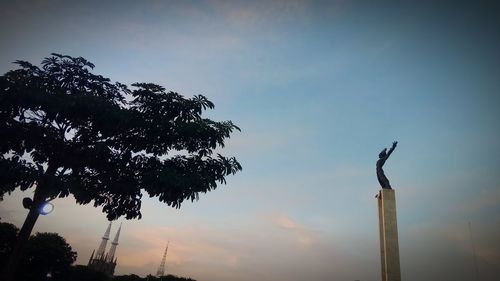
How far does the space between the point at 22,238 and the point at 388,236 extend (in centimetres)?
1506

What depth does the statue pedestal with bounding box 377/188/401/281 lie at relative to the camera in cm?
1292

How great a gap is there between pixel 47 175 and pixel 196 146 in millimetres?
6171

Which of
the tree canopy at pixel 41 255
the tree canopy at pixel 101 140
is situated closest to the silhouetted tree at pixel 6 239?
the tree canopy at pixel 41 255

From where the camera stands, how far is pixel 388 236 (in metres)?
13.5

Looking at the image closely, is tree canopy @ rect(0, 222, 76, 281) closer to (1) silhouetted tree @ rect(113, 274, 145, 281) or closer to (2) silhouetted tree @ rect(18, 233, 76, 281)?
(2) silhouetted tree @ rect(18, 233, 76, 281)

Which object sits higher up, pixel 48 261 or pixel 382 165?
pixel 382 165

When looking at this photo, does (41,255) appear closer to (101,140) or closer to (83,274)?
(83,274)

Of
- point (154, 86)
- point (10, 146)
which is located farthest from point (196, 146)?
point (10, 146)

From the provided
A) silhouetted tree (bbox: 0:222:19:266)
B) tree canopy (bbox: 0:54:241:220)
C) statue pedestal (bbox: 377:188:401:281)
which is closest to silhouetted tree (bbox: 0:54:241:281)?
tree canopy (bbox: 0:54:241:220)

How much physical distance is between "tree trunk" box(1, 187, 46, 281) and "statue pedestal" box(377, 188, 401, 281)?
14416 millimetres

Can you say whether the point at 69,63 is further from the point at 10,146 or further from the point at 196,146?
the point at 196,146

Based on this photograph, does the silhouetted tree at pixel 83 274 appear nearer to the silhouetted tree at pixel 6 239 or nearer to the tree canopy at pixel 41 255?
the tree canopy at pixel 41 255

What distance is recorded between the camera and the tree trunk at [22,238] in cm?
1256

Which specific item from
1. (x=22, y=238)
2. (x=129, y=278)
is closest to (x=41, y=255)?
(x=129, y=278)
